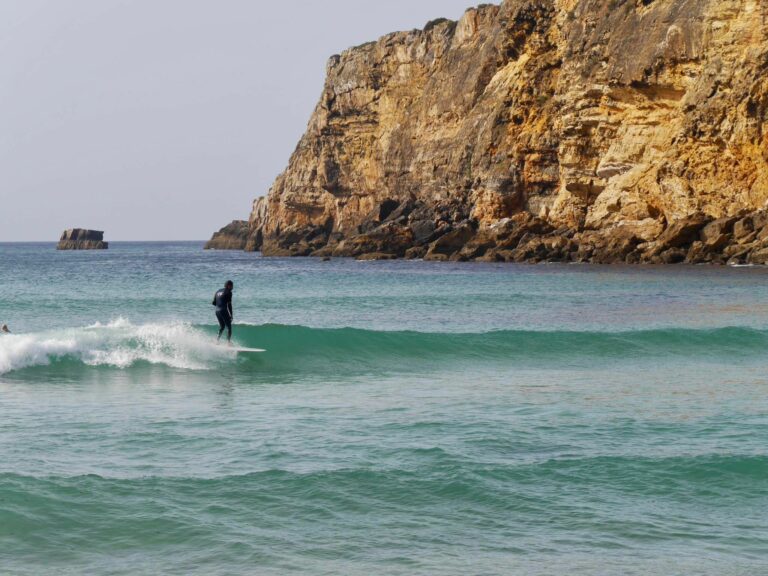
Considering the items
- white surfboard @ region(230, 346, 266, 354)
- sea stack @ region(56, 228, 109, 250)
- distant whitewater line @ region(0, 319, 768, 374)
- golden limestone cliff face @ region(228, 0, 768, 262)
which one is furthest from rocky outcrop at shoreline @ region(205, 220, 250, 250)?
white surfboard @ region(230, 346, 266, 354)

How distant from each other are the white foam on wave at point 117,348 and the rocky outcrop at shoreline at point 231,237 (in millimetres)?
109967

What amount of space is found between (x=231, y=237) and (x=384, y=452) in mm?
123461

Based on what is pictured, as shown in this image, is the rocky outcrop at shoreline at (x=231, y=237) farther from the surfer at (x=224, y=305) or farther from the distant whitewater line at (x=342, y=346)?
the surfer at (x=224, y=305)

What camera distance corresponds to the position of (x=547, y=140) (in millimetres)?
64688

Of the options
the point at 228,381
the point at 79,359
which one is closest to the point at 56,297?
the point at 79,359

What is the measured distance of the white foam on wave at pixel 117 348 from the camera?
50.6 ft

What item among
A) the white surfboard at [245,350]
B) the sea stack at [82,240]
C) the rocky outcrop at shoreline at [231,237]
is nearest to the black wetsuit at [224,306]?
the white surfboard at [245,350]

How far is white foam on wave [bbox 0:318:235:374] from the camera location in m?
15.4

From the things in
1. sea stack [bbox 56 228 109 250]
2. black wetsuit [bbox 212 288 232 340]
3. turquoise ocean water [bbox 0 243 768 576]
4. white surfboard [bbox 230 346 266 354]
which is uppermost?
sea stack [bbox 56 228 109 250]

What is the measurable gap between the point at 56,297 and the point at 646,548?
1192 inches

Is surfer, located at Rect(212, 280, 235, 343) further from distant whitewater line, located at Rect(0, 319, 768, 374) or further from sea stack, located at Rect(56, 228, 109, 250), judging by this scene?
sea stack, located at Rect(56, 228, 109, 250)

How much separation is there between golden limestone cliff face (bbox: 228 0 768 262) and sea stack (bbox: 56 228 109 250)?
58.0 m

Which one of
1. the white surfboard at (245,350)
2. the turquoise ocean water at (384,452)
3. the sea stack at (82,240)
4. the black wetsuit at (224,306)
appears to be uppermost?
the sea stack at (82,240)

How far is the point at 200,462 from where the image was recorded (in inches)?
343
